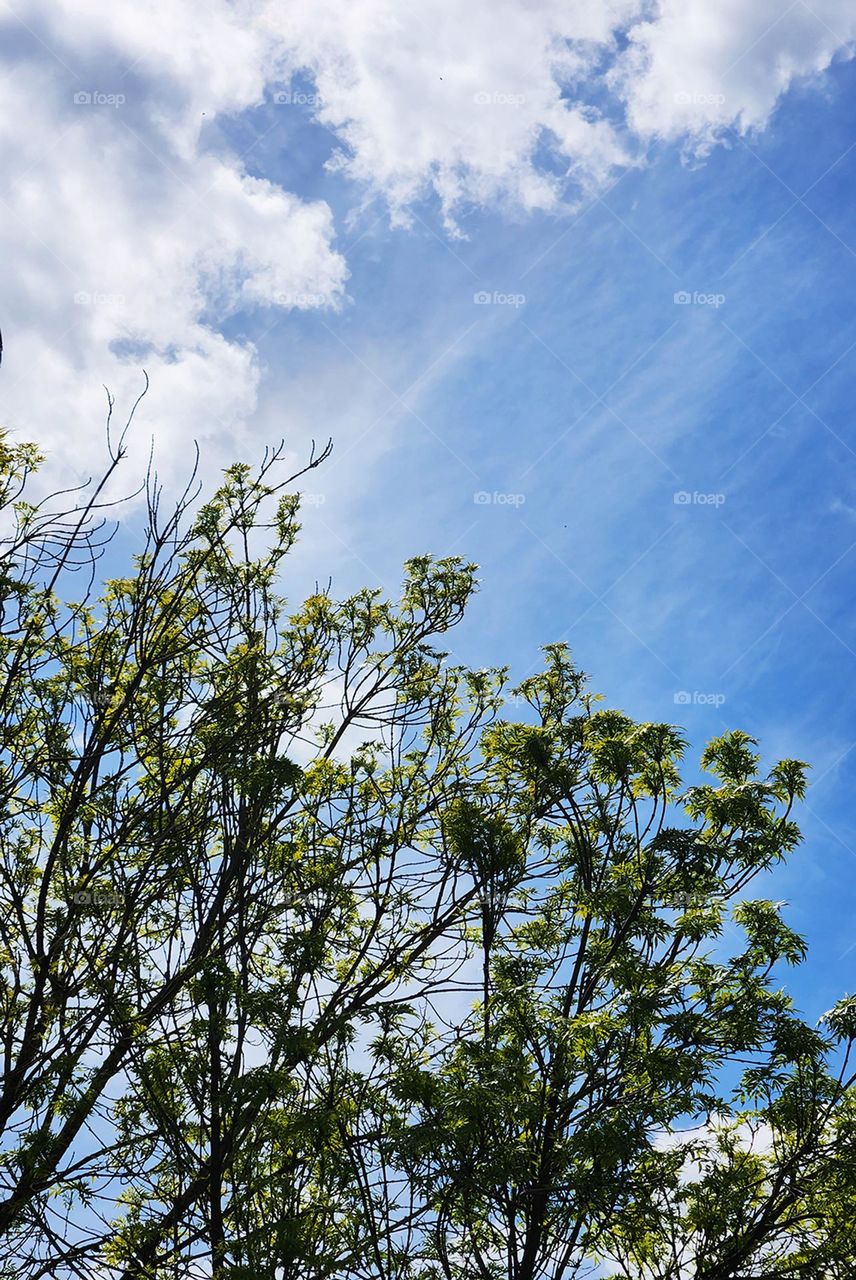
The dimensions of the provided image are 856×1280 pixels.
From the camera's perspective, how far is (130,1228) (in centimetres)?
533

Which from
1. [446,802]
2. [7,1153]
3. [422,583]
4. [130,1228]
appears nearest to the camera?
[7,1153]

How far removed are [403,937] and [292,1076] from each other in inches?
50.0

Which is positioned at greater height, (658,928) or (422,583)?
(422,583)

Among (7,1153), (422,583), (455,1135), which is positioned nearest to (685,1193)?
(455,1135)

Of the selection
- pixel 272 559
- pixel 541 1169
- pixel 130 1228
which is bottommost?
pixel 130 1228

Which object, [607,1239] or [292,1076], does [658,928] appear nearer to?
[607,1239]

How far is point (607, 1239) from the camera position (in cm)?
556

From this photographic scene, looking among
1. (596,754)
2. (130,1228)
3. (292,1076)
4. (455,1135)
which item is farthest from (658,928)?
(130,1228)

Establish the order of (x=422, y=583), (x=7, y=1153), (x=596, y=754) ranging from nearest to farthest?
1. (x=7, y=1153)
2. (x=596, y=754)
3. (x=422, y=583)

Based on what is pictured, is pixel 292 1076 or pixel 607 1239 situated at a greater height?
pixel 292 1076

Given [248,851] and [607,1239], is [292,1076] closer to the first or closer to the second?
[248,851]

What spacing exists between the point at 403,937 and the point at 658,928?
1769 mm

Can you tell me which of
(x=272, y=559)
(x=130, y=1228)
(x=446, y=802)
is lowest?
(x=130, y=1228)

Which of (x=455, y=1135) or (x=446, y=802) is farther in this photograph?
(x=446, y=802)
